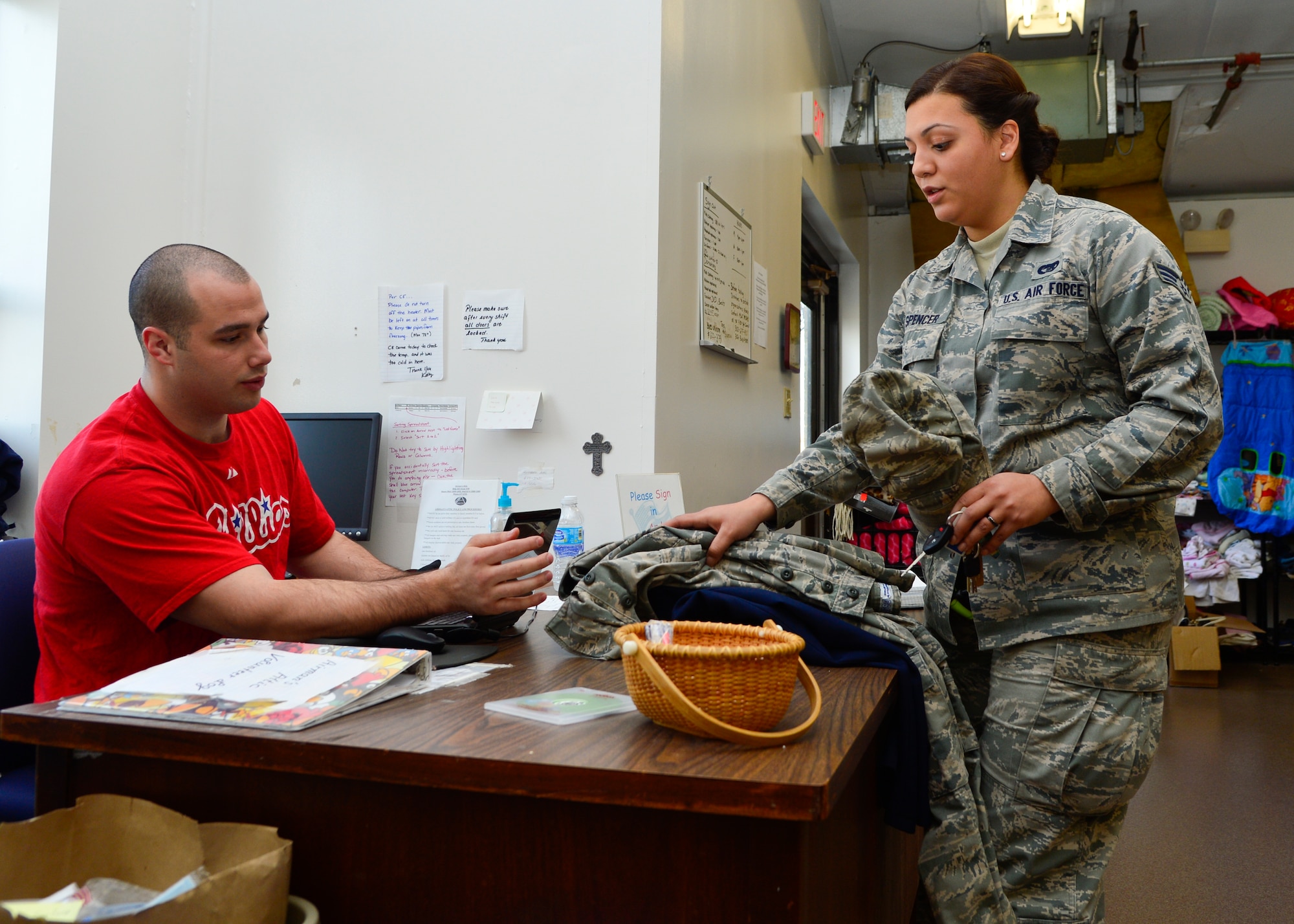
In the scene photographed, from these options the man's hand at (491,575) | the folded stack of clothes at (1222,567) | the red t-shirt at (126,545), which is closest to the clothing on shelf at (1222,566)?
the folded stack of clothes at (1222,567)

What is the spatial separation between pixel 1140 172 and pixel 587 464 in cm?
471

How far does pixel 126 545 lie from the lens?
1326 mm

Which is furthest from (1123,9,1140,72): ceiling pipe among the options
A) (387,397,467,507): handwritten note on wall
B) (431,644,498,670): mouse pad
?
(431,644,498,670): mouse pad

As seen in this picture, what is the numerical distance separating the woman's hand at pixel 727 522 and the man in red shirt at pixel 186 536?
25 centimetres

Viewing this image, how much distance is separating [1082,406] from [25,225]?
8.04 feet

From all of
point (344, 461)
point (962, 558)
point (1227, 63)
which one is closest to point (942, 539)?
point (962, 558)

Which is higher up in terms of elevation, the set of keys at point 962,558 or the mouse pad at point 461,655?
the set of keys at point 962,558

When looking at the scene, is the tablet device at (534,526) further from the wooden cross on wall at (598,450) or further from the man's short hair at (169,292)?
the wooden cross on wall at (598,450)

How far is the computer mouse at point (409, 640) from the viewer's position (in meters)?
1.37

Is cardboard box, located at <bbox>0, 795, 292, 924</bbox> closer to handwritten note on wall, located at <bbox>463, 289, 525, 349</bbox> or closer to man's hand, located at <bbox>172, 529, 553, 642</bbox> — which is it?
man's hand, located at <bbox>172, 529, 553, 642</bbox>

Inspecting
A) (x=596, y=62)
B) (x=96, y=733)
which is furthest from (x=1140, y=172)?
(x=96, y=733)

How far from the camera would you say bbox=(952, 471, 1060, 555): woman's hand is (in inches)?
51.3

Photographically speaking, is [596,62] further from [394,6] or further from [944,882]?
[944,882]

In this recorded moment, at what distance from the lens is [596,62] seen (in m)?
2.40
